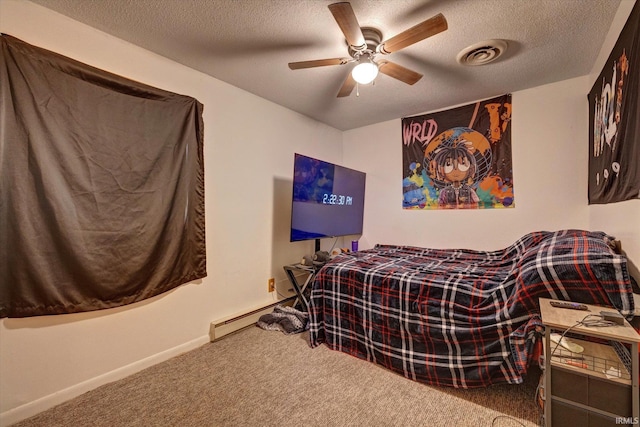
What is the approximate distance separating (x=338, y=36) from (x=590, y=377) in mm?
2154

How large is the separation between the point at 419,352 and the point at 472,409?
14.7 inches

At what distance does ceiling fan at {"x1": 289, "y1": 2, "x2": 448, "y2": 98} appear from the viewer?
4.40ft

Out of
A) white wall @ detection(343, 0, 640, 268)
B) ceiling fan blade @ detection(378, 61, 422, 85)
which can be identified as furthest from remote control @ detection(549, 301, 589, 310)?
ceiling fan blade @ detection(378, 61, 422, 85)

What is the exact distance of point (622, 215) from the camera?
1557 mm

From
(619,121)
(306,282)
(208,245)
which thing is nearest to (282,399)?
(306,282)

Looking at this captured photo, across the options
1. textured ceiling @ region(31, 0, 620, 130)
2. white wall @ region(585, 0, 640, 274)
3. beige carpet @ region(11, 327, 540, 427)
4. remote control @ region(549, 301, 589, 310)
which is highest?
textured ceiling @ region(31, 0, 620, 130)

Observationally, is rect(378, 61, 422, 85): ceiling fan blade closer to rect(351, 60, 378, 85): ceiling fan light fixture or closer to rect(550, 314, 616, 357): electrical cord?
rect(351, 60, 378, 85): ceiling fan light fixture

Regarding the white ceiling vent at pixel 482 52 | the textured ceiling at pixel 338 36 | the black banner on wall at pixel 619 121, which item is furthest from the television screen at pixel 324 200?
the black banner on wall at pixel 619 121

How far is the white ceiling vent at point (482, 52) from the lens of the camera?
5.90ft

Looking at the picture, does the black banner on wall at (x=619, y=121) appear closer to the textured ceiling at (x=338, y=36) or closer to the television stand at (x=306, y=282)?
the textured ceiling at (x=338, y=36)

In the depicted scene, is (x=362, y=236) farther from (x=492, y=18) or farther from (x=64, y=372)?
(x=64, y=372)

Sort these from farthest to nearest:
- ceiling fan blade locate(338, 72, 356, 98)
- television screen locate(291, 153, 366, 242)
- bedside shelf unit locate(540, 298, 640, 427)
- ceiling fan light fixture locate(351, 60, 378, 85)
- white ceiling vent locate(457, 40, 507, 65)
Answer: television screen locate(291, 153, 366, 242), ceiling fan blade locate(338, 72, 356, 98), white ceiling vent locate(457, 40, 507, 65), ceiling fan light fixture locate(351, 60, 378, 85), bedside shelf unit locate(540, 298, 640, 427)

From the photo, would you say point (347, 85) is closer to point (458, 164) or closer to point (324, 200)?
point (324, 200)

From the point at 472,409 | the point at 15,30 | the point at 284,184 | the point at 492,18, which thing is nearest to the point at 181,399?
the point at 472,409
